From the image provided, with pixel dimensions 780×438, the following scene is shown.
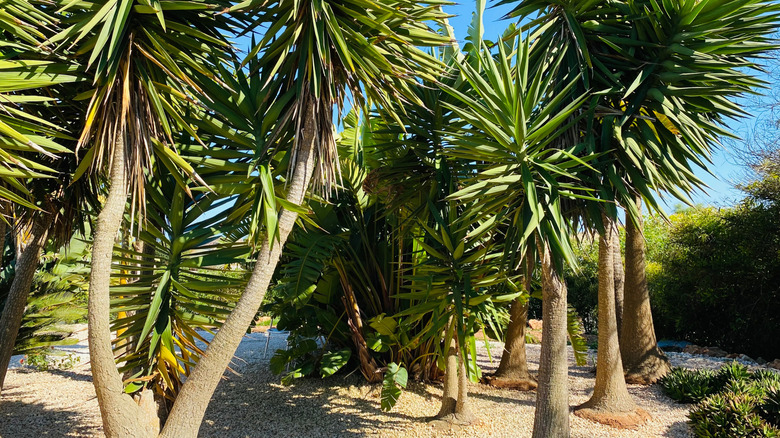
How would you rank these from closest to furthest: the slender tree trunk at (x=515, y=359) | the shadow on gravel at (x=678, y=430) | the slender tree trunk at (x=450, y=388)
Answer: the shadow on gravel at (x=678, y=430), the slender tree trunk at (x=450, y=388), the slender tree trunk at (x=515, y=359)

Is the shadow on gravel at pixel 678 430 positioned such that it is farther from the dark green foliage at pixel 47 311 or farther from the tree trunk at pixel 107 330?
the dark green foliage at pixel 47 311

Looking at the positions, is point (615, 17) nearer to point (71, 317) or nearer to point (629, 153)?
point (629, 153)

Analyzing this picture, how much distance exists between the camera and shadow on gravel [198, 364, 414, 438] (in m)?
5.80

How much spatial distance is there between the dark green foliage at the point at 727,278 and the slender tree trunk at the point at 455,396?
707 cm

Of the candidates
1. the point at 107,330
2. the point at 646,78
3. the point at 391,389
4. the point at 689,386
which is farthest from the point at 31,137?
the point at 689,386

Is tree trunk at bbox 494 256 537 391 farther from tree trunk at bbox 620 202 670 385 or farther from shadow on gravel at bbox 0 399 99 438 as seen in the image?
shadow on gravel at bbox 0 399 99 438

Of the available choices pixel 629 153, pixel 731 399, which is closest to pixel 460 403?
pixel 731 399

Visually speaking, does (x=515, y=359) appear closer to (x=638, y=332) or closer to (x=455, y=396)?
(x=638, y=332)

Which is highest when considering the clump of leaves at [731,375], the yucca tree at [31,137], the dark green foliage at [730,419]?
the yucca tree at [31,137]

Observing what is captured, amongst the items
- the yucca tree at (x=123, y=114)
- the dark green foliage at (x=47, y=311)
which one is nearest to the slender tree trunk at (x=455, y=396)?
the yucca tree at (x=123, y=114)

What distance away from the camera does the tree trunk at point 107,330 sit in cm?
340

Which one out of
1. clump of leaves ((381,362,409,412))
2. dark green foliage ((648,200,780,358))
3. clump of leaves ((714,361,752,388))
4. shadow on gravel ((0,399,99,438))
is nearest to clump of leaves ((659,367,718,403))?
clump of leaves ((714,361,752,388))

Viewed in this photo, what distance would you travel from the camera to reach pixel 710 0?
14.9 ft

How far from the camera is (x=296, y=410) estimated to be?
6488 millimetres
